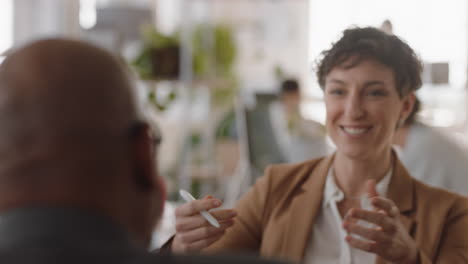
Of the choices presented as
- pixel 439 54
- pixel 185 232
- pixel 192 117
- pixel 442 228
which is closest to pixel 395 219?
pixel 442 228

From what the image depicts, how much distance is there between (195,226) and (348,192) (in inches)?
17.6

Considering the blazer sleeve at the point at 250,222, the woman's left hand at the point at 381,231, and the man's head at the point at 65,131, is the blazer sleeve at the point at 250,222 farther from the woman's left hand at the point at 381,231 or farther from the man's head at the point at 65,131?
the man's head at the point at 65,131

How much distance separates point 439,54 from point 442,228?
6.05m

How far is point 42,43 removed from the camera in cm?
65

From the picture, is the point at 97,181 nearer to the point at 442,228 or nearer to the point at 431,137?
the point at 442,228

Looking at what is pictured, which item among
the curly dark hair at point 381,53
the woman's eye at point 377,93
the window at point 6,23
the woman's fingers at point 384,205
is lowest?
the woman's fingers at point 384,205

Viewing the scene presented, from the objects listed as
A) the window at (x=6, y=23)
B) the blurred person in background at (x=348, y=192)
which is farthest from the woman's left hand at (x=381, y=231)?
the window at (x=6, y=23)

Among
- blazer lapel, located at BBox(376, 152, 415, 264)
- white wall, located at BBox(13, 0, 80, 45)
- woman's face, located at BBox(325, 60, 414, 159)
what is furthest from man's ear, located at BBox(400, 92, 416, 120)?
white wall, located at BBox(13, 0, 80, 45)

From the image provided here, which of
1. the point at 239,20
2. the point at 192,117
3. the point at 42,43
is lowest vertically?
the point at 192,117

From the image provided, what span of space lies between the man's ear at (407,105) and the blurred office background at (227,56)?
0.13m

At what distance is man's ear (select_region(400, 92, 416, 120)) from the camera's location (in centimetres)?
141

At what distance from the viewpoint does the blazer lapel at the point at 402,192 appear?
4.32 feet

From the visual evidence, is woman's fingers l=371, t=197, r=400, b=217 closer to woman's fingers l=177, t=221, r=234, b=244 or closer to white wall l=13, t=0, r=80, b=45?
woman's fingers l=177, t=221, r=234, b=244

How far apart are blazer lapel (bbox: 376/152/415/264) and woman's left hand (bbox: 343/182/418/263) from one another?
0.19 meters
